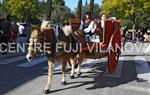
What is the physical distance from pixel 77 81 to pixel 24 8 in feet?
173

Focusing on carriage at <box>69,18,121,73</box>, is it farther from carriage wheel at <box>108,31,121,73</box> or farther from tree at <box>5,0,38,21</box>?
tree at <box>5,0,38,21</box>

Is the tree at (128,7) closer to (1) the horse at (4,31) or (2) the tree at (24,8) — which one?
(2) the tree at (24,8)

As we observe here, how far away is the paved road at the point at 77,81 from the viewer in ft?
32.7

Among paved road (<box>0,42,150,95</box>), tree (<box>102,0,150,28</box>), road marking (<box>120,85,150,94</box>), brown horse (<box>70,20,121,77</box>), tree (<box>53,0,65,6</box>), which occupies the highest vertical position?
tree (<box>53,0,65,6</box>)

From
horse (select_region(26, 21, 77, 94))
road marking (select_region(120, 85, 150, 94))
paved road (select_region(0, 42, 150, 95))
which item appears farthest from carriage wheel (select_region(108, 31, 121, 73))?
horse (select_region(26, 21, 77, 94))

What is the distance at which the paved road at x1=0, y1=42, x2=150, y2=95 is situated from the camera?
9977mm

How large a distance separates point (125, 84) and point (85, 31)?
241 centimetres

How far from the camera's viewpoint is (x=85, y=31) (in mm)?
13016

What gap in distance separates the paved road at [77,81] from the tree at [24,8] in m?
47.2

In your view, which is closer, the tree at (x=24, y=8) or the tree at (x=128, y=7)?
the tree at (x=128, y=7)

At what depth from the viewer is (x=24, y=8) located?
208ft

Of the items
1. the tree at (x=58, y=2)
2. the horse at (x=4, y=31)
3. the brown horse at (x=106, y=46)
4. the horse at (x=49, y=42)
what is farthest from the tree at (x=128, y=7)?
the horse at (x=49, y=42)

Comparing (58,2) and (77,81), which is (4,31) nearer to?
(77,81)

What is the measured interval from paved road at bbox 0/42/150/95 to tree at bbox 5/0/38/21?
47228 mm
